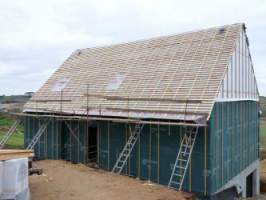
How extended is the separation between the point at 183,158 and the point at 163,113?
2.11 meters

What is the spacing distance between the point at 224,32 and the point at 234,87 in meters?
3.00

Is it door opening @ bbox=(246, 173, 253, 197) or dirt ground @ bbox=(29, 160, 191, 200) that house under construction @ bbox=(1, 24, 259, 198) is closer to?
door opening @ bbox=(246, 173, 253, 197)

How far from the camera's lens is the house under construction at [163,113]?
12.8m

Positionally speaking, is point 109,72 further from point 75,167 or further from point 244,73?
point 244,73

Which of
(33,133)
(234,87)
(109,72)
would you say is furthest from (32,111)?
(234,87)

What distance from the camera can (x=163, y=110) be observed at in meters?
13.6

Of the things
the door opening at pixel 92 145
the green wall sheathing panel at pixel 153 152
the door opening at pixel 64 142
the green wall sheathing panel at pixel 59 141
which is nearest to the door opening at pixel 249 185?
the green wall sheathing panel at pixel 153 152

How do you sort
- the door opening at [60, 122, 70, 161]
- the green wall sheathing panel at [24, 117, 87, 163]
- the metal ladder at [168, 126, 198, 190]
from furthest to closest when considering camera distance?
the door opening at [60, 122, 70, 161], the green wall sheathing panel at [24, 117, 87, 163], the metal ladder at [168, 126, 198, 190]

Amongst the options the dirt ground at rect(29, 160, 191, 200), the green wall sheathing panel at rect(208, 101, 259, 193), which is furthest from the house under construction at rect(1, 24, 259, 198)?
the dirt ground at rect(29, 160, 191, 200)

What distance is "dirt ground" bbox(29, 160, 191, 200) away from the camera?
36.0ft

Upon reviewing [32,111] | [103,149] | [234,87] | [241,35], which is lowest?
[103,149]

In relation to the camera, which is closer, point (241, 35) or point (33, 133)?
point (241, 35)

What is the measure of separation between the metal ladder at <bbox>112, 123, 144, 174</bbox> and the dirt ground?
57 cm

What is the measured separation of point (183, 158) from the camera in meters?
12.9
